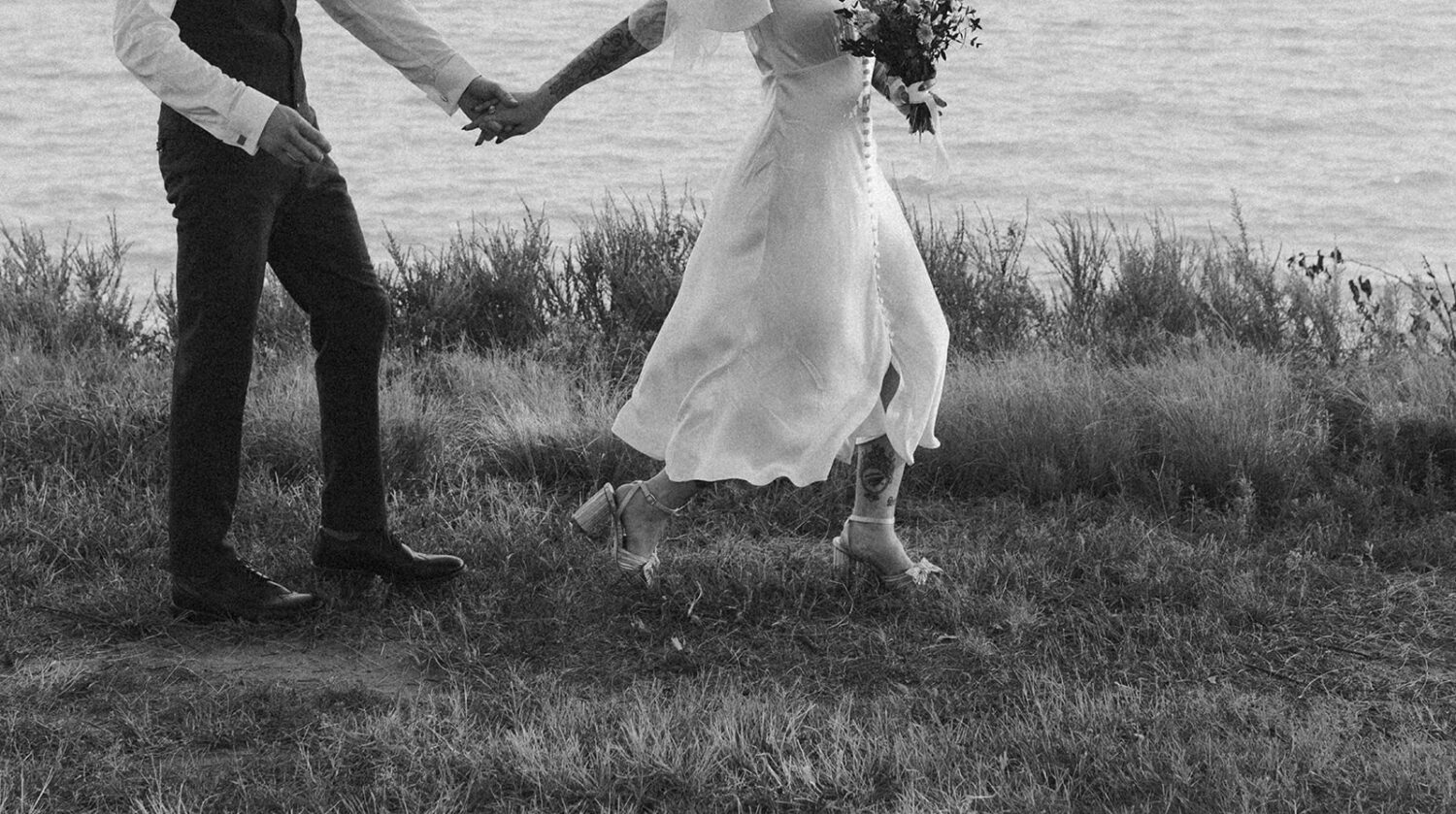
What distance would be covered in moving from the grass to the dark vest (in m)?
1.43

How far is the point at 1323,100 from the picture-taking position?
18.3 metres

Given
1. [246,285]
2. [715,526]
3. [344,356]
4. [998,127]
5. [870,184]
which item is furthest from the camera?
[998,127]

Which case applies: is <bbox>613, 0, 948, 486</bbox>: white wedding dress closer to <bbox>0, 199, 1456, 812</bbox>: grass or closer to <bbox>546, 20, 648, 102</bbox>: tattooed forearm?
<bbox>546, 20, 648, 102</bbox>: tattooed forearm

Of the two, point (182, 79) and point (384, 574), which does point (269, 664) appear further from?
point (182, 79)

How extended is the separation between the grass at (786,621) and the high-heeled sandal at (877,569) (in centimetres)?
6

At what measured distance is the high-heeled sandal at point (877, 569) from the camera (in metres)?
4.71

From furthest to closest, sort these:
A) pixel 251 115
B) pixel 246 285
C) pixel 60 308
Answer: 1. pixel 60 308
2. pixel 246 285
3. pixel 251 115

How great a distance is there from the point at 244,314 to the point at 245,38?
0.71 m

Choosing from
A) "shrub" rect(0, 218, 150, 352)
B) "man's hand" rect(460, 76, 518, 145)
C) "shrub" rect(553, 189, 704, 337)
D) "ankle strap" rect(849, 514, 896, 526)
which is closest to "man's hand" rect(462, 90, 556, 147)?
"man's hand" rect(460, 76, 518, 145)

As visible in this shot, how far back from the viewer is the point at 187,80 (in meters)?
4.04

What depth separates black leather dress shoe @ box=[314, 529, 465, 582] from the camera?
4.75 m

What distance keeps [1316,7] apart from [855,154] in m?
21.2

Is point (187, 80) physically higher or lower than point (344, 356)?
higher

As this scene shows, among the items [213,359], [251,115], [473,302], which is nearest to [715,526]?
[213,359]
